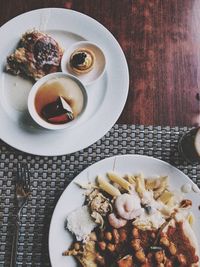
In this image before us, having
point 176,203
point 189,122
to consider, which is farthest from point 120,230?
point 189,122

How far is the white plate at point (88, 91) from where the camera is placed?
1.69m

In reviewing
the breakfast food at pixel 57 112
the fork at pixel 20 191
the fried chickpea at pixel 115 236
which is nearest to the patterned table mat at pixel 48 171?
the fork at pixel 20 191

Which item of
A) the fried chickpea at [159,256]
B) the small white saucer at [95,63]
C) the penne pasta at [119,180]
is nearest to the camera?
the fried chickpea at [159,256]

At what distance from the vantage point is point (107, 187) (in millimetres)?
1650

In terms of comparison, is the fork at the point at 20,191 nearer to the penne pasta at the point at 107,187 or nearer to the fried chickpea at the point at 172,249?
the penne pasta at the point at 107,187

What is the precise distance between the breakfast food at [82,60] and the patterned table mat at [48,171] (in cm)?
26

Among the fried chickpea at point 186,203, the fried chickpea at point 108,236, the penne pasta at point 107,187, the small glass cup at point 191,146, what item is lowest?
the fried chickpea at point 108,236

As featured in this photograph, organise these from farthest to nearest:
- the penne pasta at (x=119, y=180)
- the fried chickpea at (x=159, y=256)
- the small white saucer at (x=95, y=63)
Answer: the small white saucer at (x=95, y=63)
the penne pasta at (x=119, y=180)
the fried chickpea at (x=159, y=256)

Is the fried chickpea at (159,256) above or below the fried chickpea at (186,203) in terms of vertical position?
below

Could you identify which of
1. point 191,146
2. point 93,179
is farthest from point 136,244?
point 191,146

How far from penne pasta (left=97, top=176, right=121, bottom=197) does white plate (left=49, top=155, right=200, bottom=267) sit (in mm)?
27

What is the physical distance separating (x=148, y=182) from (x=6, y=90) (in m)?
0.64

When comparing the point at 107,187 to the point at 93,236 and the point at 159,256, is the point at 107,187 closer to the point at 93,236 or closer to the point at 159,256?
the point at 93,236

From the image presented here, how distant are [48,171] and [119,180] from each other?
27cm
